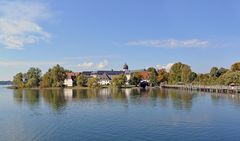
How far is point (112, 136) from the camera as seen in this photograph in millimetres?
33312

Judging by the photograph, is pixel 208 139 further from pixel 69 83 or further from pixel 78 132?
pixel 69 83

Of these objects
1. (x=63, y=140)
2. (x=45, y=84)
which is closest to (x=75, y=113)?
(x=63, y=140)

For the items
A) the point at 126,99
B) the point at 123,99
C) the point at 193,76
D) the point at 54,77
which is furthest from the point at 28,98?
the point at 193,76

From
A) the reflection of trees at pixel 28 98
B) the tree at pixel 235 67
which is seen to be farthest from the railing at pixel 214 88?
the reflection of trees at pixel 28 98

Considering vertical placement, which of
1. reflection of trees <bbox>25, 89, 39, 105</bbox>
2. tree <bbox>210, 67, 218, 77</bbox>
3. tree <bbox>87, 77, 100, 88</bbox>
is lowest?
reflection of trees <bbox>25, 89, 39, 105</bbox>

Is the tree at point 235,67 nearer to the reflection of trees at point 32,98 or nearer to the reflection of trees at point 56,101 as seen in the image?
the reflection of trees at point 56,101

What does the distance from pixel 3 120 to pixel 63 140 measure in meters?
15.9

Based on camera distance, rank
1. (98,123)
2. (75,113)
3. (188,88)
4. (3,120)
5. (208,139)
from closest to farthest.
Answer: (208,139), (98,123), (3,120), (75,113), (188,88)

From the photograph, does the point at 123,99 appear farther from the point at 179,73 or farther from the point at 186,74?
the point at 179,73

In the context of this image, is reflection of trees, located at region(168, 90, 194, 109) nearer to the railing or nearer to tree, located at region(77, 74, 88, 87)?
the railing

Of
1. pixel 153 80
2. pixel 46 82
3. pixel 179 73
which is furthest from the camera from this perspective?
pixel 153 80

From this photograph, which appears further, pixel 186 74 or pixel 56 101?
pixel 186 74

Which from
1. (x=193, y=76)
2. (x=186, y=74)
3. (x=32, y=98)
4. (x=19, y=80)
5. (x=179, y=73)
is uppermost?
(x=179, y=73)

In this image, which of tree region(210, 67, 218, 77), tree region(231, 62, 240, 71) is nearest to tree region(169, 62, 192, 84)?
tree region(210, 67, 218, 77)
